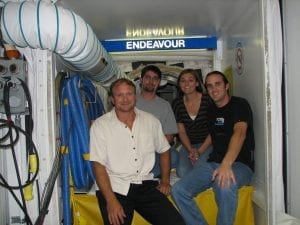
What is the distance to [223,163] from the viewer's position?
8.87 ft

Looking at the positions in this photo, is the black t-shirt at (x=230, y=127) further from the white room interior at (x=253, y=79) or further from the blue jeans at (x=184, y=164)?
the blue jeans at (x=184, y=164)

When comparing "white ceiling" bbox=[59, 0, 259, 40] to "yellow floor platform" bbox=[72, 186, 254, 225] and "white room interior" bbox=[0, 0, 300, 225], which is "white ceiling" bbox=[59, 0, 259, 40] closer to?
"white room interior" bbox=[0, 0, 300, 225]

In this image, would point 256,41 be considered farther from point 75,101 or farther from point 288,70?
point 75,101

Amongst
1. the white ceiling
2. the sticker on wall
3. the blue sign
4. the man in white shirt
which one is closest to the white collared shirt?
the man in white shirt

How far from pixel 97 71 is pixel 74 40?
1.08 metres

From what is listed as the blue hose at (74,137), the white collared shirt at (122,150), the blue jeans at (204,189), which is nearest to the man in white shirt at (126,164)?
the white collared shirt at (122,150)

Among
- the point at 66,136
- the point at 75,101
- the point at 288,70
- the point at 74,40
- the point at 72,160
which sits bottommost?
the point at 72,160

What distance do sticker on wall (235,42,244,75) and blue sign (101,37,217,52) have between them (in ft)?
2.91

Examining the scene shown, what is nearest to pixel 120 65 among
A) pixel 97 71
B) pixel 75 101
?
pixel 97 71

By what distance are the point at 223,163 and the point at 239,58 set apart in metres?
1.42

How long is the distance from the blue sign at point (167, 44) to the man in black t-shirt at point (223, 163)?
1.67m

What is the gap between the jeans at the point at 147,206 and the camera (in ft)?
8.28

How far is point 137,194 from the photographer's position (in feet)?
8.60

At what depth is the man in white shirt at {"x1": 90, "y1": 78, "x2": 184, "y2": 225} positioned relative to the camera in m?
2.54
